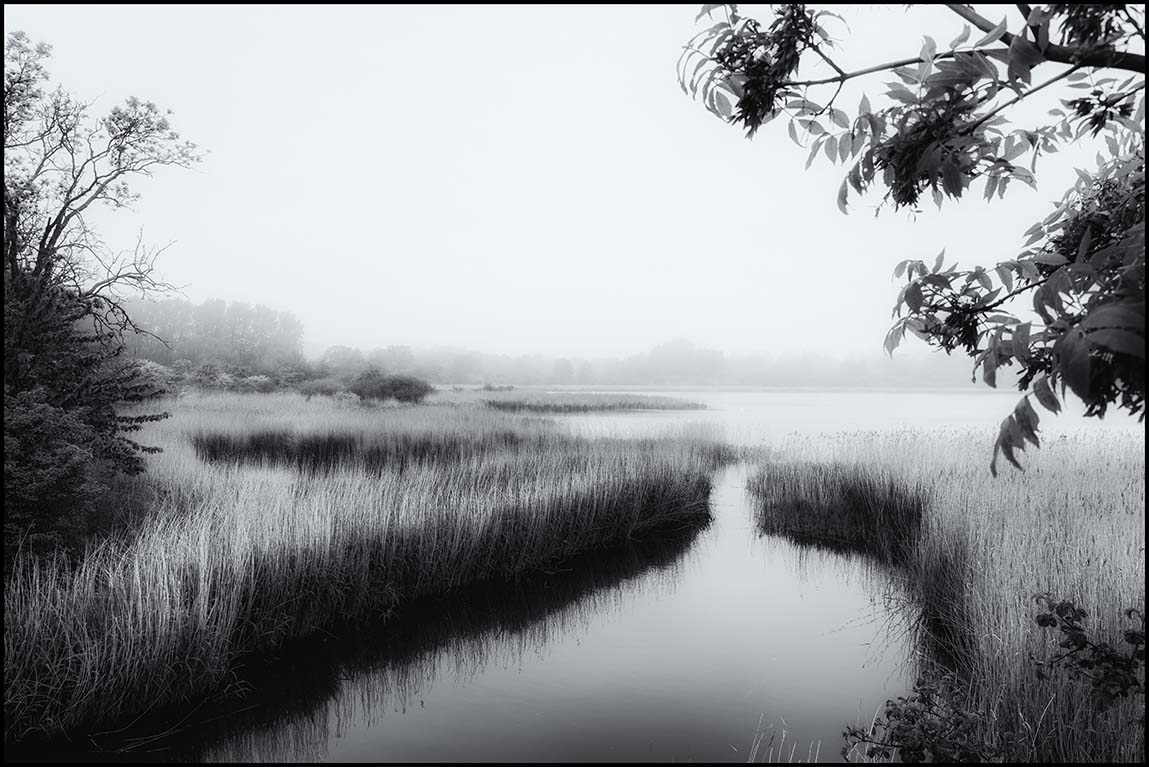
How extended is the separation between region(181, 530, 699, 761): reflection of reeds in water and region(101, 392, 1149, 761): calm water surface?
2 centimetres

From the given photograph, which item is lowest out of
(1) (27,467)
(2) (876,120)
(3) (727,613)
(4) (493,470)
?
(3) (727,613)

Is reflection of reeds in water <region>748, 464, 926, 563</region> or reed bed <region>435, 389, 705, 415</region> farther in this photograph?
reed bed <region>435, 389, 705, 415</region>

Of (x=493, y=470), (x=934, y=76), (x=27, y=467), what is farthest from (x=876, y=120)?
(x=493, y=470)

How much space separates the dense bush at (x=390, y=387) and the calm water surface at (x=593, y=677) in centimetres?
3165

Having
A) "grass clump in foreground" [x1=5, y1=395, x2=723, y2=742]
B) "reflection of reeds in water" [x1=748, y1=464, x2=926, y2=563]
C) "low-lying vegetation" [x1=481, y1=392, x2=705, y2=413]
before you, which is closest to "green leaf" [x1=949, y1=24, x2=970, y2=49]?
"grass clump in foreground" [x1=5, y1=395, x2=723, y2=742]

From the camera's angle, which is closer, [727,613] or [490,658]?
[490,658]

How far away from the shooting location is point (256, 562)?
5.52m

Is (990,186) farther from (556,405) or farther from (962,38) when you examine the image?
(556,405)

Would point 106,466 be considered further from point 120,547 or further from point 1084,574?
point 1084,574

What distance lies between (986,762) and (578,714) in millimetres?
2729

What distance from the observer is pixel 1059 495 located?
825 centimetres

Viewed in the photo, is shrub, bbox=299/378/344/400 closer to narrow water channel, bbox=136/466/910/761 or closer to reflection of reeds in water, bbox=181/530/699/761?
reflection of reeds in water, bbox=181/530/699/761

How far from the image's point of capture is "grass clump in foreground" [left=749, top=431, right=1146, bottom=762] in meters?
3.48

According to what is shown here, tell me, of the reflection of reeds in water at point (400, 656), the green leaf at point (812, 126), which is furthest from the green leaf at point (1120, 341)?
the reflection of reeds in water at point (400, 656)
